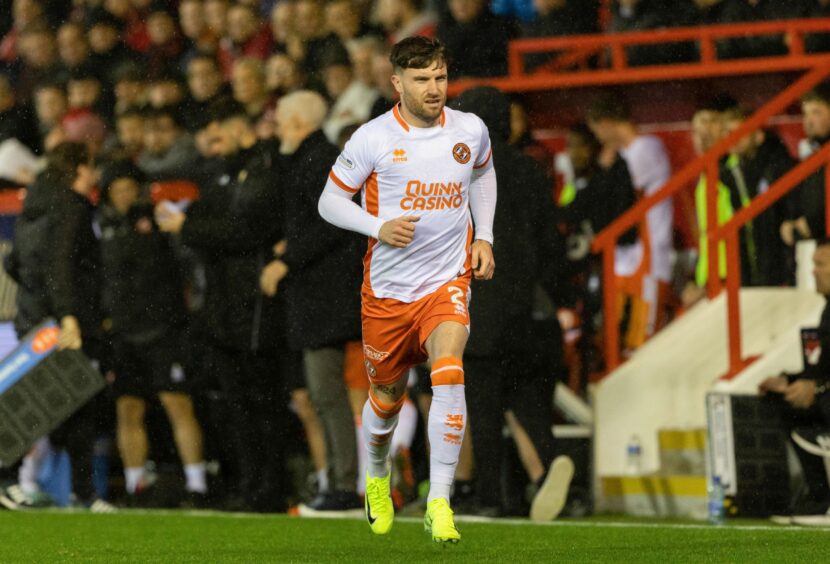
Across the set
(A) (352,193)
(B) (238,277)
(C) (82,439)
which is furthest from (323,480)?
(A) (352,193)

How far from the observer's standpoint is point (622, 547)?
7.70 metres

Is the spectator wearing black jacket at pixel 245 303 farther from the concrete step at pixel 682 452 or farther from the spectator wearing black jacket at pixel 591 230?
the concrete step at pixel 682 452

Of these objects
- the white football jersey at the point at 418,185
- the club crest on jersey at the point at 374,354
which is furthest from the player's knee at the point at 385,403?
the white football jersey at the point at 418,185

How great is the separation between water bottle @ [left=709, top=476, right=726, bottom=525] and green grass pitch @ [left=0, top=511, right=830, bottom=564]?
19 cm

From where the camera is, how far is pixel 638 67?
13719 millimetres

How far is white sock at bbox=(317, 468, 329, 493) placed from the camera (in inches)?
423

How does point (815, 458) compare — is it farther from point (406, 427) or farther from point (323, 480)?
point (323, 480)

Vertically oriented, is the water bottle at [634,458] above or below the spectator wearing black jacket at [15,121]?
below

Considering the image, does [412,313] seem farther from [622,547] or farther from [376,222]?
[622,547]

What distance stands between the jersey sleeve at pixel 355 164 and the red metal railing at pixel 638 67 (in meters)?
5.10

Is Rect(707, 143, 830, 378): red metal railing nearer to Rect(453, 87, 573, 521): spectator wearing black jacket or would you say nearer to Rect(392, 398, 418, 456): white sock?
Rect(453, 87, 573, 521): spectator wearing black jacket

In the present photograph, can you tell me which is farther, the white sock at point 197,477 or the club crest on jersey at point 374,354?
the white sock at point 197,477

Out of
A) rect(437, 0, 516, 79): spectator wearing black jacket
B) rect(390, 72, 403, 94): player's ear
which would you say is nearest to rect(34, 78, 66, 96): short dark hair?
rect(437, 0, 516, 79): spectator wearing black jacket

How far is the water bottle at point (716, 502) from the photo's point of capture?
9750 millimetres
